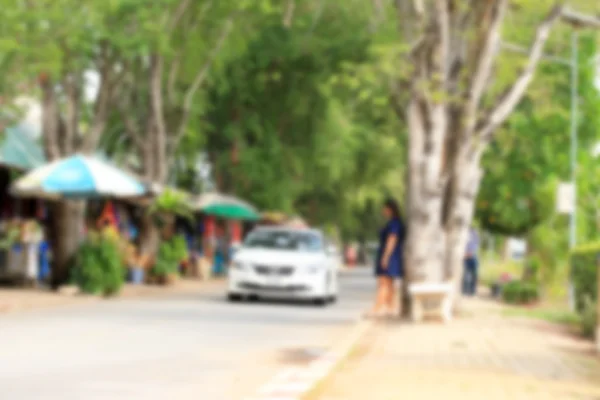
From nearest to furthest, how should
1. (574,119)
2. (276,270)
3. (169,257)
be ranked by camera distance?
(276,270)
(574,119)
(169,257)

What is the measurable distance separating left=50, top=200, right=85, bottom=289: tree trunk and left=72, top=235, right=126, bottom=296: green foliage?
69 cm

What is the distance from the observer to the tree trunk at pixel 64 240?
86.9 feet

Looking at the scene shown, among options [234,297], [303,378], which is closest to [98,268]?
[234,297]

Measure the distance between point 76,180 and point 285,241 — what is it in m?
4.80

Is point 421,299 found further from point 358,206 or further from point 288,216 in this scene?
point 358,206

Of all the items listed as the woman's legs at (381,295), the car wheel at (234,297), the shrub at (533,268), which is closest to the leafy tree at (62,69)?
the car wheel at (234,297)

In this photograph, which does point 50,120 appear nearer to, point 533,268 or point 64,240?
point 64,240

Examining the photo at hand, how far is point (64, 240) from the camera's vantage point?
26.5 meters

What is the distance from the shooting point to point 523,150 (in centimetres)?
3269

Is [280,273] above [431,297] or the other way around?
above

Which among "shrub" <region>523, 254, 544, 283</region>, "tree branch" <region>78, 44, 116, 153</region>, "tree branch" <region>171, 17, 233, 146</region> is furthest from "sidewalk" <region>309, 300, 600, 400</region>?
"tree branch" <region>171, 17, 233, 146</region>

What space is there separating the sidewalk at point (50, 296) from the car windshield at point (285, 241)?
3.01 meters

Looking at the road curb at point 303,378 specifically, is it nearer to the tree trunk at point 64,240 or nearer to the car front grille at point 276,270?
the car front grille at point 276,270

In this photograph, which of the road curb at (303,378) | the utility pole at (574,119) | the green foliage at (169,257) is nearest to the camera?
the road curb at (303,378)
